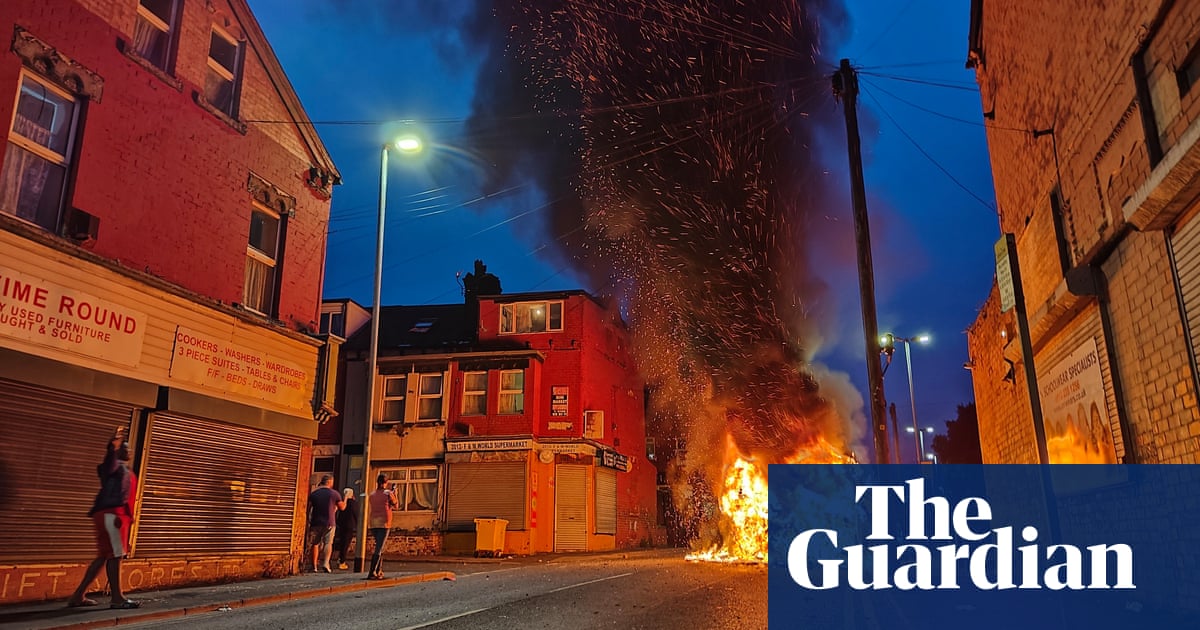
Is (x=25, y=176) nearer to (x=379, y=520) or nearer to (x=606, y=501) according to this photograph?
(x=379, y=520)

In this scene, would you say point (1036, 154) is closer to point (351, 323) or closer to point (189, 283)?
point (189, 283)

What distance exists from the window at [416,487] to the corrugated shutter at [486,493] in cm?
67

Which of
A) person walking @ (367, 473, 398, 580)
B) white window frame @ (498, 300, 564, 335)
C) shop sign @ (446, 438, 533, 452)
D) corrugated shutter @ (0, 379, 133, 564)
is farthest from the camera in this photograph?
white window frame @ (498, 300, 564, 335)

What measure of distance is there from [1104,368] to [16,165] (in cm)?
1470

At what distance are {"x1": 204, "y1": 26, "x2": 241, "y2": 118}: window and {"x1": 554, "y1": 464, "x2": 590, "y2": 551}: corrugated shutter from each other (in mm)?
17801

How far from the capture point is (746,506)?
18.6 m

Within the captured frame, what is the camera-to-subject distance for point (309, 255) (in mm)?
15758

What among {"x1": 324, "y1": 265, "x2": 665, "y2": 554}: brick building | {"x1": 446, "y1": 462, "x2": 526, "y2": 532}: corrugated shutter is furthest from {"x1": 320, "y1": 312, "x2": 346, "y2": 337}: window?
{"x1": 446, "y1": 462, "x2": 526, "y2": 532}: corrugated shutter

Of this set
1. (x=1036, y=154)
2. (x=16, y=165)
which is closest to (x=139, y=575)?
(x=16, y=165)

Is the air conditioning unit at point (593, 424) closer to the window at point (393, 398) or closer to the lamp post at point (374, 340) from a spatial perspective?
the window at point (393, 398)

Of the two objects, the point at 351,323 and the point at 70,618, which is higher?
the point at 351,323

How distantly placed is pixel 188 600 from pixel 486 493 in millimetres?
17046

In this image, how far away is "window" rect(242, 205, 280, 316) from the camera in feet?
46.6
